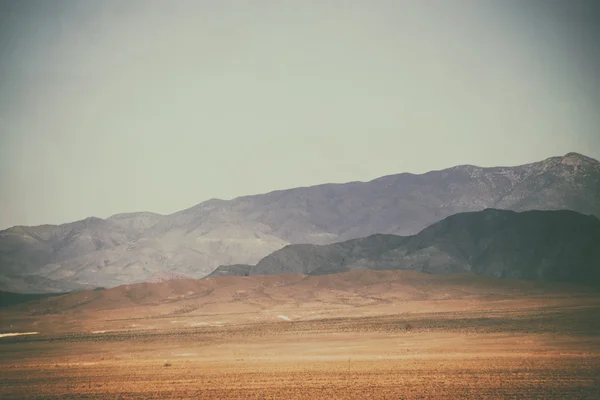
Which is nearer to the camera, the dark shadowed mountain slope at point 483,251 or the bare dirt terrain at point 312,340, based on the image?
the bare dirt terrain at point 312,340

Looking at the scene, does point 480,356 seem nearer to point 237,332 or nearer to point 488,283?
point 237,332

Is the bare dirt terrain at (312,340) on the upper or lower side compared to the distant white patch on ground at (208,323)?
upper

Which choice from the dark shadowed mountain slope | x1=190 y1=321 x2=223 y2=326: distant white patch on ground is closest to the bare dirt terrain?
x1=190 y1=321 x2=223 y2=326: distant white patch on ground

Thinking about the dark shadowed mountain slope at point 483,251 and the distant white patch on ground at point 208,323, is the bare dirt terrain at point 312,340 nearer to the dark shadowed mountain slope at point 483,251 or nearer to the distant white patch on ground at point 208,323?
the distant white patch on ground at point 208,323

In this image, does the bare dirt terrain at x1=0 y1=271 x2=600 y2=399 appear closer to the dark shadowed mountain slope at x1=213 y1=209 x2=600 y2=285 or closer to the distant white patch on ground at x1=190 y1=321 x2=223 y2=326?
the distant white patch on ground at x1=190 y1=321 x2=223 y2=326

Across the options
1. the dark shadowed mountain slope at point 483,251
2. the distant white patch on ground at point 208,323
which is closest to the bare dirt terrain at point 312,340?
the distant white patch on ground at point 208,323

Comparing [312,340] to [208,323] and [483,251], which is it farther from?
[483,251]

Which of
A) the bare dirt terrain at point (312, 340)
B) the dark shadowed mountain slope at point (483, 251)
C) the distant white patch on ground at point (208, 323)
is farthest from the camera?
the dark shadowed mountain slope at point (483, 251)
